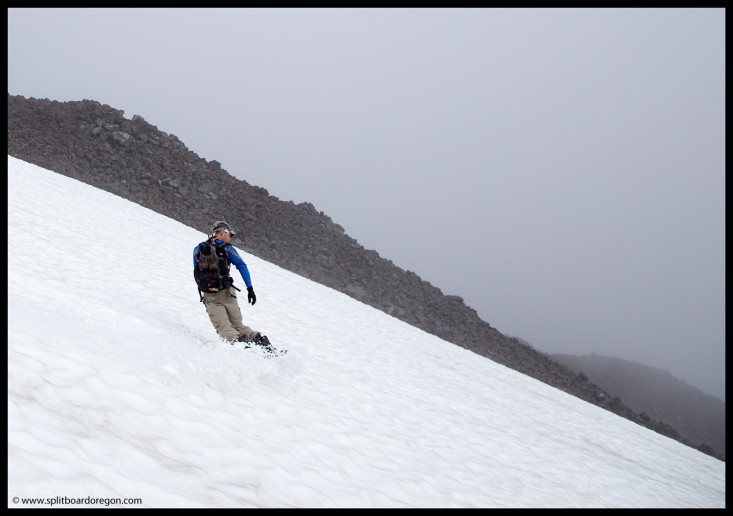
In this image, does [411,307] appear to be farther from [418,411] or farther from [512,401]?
[418,411]

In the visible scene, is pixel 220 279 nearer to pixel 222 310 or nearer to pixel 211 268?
pixel 211 268

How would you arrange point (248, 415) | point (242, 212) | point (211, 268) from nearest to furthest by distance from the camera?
point (248, 415) < point (211, 268) < point (242, 212)

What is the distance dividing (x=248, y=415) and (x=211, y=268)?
276cm

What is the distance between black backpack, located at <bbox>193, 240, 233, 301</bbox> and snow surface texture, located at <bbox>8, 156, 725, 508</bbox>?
3.09 ft

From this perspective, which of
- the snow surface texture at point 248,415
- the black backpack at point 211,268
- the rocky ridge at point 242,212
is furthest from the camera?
the rocky ridge at point 242,212

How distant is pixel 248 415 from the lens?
17.5ft

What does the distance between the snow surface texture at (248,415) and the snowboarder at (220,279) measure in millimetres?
298

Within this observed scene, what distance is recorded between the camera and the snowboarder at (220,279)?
23.8 feet

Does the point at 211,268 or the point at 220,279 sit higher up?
the point at 211,268

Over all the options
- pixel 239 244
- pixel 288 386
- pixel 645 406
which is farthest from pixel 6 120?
pixel 645 406

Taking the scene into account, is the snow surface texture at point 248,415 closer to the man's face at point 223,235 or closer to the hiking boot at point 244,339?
the hiking boot at point 244,339

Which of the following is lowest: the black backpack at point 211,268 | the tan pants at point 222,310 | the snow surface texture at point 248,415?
the snow surface texture at point 248,415

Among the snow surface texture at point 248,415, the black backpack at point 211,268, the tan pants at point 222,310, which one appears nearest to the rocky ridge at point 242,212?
the snow surface texture at point 248,415

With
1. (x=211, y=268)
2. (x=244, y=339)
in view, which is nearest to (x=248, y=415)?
(x=244, y=339)
